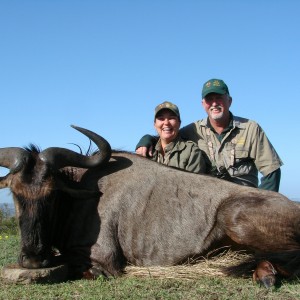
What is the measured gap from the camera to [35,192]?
5.53m

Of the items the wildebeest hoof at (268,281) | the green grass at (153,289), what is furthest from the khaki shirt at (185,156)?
the wildebeest hoof at (268,281)

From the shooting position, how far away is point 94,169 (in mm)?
6555

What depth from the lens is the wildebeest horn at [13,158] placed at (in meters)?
5.64

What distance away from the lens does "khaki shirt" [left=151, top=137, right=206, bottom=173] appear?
7680mm

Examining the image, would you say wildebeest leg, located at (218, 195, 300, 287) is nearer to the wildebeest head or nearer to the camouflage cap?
the wildebeest head

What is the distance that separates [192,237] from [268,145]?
2.91 m

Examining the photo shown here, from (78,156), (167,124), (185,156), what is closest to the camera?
(78,156)

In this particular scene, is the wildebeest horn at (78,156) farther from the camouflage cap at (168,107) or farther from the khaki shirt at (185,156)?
the camouflage cap at (168,107)

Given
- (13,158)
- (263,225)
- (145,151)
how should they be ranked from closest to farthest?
(13,158) → (263,225) → (145,151)

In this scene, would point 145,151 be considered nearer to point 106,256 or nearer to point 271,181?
point 271,181

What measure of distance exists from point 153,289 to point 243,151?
3.86 meters

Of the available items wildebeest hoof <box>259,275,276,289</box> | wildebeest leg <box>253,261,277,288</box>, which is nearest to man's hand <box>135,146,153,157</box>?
wildebeest leg <box>253,261,277,288</box>

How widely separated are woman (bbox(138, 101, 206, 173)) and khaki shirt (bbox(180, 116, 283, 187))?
0.50 metres

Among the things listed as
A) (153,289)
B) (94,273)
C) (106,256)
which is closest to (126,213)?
(106,256)
